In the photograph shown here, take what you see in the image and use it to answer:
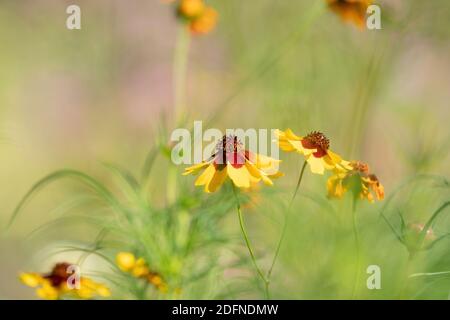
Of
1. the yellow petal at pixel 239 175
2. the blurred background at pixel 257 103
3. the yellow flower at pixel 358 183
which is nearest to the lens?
the yellow petal at pixel 239 175

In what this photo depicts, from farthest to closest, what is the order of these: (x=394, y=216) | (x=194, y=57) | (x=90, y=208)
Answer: (x=194, y=57), (x=90, y=208), (x=394, y=216)

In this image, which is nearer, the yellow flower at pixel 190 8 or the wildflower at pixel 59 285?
the wildflower at pixel 59 285

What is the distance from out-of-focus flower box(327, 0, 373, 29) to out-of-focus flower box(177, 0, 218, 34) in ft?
0.77

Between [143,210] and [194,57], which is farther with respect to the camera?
[194,57]

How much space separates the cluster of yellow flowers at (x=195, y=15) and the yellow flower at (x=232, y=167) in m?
0.50

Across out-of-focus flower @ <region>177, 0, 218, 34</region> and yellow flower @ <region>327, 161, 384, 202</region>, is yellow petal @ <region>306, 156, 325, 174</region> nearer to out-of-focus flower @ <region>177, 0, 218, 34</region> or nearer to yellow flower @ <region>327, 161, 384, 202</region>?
yellow flower @ <region>327, 161, 384, 202</region>

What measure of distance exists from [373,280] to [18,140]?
1.36 m

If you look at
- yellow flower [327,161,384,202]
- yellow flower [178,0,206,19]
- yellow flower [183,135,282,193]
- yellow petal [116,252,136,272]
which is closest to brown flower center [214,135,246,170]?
yellow flower [183,135,282,193]

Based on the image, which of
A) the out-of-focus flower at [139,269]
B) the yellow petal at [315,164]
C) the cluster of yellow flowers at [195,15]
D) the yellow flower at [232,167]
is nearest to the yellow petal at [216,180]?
the yellow flower at [232,167]

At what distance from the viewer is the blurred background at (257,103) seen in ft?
4.92

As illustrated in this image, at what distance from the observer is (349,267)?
1.48m

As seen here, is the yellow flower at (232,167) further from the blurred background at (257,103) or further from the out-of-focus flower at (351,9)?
the out-of-focus flower at (351,9)

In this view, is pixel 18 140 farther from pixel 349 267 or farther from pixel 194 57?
pixel 349 267

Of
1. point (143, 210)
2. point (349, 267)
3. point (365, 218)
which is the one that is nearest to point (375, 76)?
point (365, 218)
